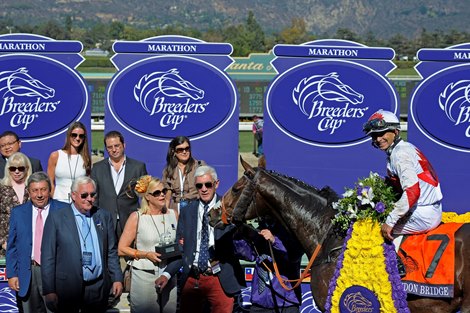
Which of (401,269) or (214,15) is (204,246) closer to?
(401,269)

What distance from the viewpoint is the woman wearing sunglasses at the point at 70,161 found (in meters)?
8.54

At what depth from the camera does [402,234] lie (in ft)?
21.6

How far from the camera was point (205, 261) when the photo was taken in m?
6.90

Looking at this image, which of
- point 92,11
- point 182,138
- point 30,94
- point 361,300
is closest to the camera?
point 361,300

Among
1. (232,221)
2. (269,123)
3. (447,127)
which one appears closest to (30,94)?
(269,123)

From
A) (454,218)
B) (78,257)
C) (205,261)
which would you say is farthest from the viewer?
(454,218)

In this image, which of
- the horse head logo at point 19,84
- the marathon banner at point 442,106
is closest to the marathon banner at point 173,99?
the horse head logo at point 19,84

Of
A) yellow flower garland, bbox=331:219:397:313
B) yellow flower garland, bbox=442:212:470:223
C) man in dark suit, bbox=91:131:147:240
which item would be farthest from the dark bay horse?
man in dark suit, bbox=91:131:147:240

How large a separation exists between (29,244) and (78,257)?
1.99ft

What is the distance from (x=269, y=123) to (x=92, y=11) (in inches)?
6893

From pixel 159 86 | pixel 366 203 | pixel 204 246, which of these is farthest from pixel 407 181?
pixel 159 86

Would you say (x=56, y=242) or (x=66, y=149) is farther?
(x=66, y=149)

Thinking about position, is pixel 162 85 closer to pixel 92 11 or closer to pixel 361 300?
pixel 361 300

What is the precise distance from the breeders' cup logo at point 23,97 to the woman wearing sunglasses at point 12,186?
136 centimetres
